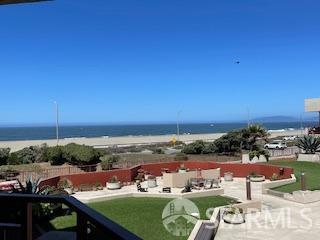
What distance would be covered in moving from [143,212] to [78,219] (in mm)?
15079

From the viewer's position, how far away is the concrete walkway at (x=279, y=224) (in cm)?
1443

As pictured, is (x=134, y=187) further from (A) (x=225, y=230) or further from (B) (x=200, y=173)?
(A) (x=225, y=230)

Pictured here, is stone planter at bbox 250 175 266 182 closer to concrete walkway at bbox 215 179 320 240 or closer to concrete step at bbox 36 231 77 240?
concrete walkway at bbox 215 179 320 240

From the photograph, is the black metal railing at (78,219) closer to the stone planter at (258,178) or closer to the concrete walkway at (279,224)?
the concrete walkway at (279,224)

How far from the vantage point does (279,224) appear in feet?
52.4

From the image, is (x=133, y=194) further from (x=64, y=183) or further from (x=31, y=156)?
(x=31, y=156)

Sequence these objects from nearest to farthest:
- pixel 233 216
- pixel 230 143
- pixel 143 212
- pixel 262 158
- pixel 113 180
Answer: pixel 233 216, pixel 143 212, pixel 113 180, pixel 262 158, pixel 230 143

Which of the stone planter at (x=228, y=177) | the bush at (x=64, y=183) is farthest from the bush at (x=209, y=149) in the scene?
the bush at (x=64, y=183)

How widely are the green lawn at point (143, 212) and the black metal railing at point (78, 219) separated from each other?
8686 millimetres

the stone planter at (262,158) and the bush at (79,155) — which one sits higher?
the bush at (79,155)

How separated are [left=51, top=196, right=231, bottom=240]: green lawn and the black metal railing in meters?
8.69

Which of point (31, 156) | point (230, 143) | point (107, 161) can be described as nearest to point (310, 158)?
point (230, 143)

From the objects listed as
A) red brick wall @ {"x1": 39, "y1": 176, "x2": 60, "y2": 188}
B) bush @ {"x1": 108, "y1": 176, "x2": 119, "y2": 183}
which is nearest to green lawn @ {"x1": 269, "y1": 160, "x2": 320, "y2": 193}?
bush @ {"x1": 108, "y1": 176, "x2": 119, "y2": 183}

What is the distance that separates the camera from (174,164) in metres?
32.1
